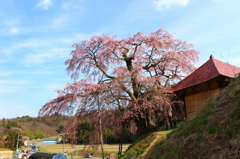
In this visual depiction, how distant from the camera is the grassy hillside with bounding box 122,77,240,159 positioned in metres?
4.19

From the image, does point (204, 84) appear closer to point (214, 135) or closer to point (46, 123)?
point (214, 135)

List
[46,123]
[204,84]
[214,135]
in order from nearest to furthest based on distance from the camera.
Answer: [214,135]
[204,84]
[46,123]

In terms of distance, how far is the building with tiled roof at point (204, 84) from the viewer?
8.62m

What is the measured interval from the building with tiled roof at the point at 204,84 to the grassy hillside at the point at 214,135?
232 centimetres

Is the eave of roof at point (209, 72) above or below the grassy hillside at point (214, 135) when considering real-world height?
above

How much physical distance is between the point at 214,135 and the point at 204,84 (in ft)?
16.3

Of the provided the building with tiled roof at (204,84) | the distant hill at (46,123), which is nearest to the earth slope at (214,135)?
the building with tiled roof at (204,84)

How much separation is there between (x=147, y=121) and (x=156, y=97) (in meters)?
1.63

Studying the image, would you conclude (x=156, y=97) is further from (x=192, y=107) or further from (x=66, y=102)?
(x=66, y=102)

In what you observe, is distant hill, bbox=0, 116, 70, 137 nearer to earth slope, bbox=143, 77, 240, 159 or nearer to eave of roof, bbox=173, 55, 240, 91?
earth slope, bbox=143, 77, 240, 159

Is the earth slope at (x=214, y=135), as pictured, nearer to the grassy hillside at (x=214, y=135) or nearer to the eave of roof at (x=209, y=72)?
the grassy hillside at (x=214, y=135)

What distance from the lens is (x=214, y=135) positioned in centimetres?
466

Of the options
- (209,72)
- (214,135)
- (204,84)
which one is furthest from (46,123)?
(214,135)


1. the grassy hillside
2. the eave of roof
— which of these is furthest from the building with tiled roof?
the grassy hillside
